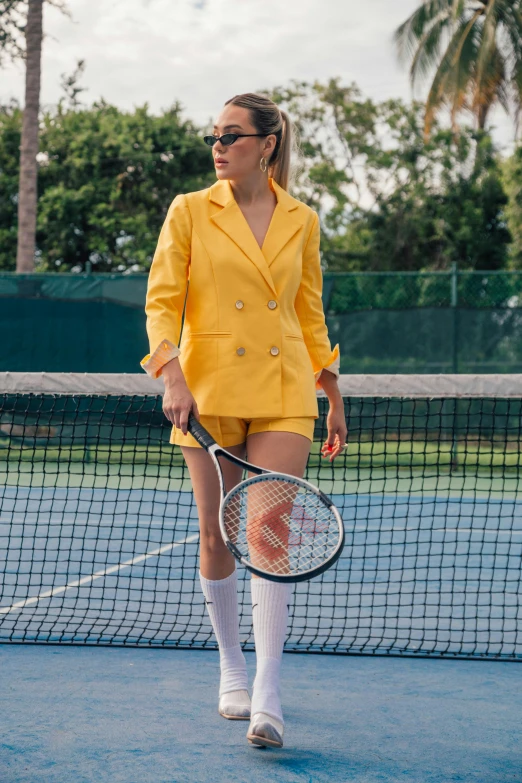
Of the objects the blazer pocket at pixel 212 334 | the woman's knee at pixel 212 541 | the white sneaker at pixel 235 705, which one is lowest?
the white sneaker at pixel 235 705

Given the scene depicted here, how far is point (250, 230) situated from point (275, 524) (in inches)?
34.6

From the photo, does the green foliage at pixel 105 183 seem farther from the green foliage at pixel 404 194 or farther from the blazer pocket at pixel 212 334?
the blazer pocket at pixel 212 334

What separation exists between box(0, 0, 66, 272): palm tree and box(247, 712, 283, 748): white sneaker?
1316cm

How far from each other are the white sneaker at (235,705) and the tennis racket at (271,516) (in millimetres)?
547

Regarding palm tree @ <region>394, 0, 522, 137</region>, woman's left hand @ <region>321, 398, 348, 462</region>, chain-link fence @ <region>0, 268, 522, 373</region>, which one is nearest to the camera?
→ woman's left hand @ <region>321, 398, 348, 462</region>

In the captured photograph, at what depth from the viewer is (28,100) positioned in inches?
596

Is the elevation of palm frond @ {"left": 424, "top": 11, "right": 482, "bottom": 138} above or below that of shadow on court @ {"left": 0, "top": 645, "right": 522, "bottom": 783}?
above

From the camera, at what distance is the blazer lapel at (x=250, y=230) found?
2.95m

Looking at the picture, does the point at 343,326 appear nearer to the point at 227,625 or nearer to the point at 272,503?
the point at 227,625

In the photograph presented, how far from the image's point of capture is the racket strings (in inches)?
110

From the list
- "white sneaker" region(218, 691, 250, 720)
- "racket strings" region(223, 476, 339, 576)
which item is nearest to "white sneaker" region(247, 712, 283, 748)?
"white sneaker" region(218, 691, 250, 720)

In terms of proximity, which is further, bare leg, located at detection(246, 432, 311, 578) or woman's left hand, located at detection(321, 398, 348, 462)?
woman's left hand, located at detection(321, 398, 348, 462)

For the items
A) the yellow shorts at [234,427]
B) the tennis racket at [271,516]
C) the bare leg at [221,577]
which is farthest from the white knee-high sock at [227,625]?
the yellow shorts at [234,427]

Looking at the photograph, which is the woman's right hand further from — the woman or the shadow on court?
the shadow on court
